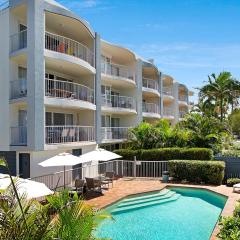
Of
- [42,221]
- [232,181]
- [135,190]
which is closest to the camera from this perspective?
[42,221]

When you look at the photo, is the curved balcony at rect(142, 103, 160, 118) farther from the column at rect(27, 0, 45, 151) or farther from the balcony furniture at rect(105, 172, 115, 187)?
the column at rect(27, 0, 45, 151)

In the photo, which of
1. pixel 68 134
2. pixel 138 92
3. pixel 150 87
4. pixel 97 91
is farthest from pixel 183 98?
pixel 68 134

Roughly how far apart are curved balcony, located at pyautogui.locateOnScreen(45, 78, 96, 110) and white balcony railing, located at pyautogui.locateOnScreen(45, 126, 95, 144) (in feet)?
5.56

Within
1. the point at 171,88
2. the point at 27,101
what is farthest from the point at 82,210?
the point at 171,88

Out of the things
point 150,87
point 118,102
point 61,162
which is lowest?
point 61,162

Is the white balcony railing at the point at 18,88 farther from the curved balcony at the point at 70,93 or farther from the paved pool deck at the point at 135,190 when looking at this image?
the paved pool deck at the point at 135,190

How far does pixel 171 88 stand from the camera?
51.8 m

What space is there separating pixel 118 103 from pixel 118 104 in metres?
0.10

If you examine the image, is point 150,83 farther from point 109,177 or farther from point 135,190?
point 135,190

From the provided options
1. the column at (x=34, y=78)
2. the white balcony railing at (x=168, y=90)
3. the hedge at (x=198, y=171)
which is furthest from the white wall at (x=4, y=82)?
the white balcony railing at (x=168, y=90)

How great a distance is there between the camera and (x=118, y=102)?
3169 centimetres

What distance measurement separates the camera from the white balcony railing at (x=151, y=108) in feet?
124

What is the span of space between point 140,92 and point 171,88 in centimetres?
1770

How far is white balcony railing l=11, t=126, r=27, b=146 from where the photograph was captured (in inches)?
793
